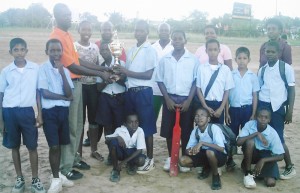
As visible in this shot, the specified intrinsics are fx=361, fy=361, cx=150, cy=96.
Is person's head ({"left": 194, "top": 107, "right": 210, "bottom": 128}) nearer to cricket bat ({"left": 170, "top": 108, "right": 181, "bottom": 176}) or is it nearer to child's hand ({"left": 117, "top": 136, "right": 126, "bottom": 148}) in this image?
cricket bat ({"left": 170, "top": 108, "right": 181, "bottom": 176})

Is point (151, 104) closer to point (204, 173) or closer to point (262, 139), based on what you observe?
point (204, 173)

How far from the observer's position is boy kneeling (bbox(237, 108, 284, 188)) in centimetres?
444

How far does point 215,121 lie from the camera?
4.81m

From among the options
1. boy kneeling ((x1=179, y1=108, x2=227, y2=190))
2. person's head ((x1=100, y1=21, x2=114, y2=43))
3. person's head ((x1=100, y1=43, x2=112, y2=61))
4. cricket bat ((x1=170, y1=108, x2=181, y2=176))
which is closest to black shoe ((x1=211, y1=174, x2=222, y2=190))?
boy kneeling ((x1=179, y1=108, x2=227, y2=190))

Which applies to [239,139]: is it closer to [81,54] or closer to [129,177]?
[129,177]

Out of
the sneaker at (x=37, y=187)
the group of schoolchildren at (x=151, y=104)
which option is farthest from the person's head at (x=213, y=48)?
the sneaker at (x=37, y=187)

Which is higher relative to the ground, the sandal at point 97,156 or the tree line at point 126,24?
the tree line at point 126,24

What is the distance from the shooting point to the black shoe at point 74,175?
180 inches

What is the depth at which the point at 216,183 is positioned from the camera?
14.4 feet

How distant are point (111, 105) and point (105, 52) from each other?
2.39 ft

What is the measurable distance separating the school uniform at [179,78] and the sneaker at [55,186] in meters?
1.64

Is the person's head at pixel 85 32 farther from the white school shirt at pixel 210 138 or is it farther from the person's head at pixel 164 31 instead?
the white school shirt at pixel 210 138

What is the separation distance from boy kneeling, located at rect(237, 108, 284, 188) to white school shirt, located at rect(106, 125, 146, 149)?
4.13 ft

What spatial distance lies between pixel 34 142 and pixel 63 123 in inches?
15.4
